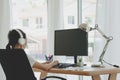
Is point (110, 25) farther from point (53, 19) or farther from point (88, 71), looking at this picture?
point (88, 71)

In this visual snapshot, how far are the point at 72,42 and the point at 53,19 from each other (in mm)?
1047

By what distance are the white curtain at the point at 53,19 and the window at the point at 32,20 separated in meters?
0.22

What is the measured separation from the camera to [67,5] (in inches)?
177

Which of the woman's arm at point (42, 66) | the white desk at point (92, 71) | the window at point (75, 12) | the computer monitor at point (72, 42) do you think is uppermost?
the window at point (75, 12)

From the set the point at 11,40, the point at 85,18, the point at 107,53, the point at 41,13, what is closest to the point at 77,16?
the point at 85,18

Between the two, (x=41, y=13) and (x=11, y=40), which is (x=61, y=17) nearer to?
(x=41, y=13)

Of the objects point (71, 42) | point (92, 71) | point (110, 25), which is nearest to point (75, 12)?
point (110, 25)

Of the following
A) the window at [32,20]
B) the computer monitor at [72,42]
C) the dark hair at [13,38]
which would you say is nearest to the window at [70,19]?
the window at [32,20]

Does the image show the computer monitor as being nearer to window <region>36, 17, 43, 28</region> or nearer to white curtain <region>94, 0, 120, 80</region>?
white curtain <region>94, 0, 120, 80</region>

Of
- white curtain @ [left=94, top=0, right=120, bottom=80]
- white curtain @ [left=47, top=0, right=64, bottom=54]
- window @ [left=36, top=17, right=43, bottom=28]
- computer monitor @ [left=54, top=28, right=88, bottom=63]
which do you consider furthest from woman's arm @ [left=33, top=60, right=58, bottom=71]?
window @ [left=36, top=17, right=43, bottom=28]

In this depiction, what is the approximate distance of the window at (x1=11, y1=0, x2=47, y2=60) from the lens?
458 centimetres

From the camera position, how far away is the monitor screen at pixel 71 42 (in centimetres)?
329

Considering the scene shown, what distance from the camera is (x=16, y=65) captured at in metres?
2.43

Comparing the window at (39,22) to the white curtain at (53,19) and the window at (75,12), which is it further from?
the window at (75,12)
